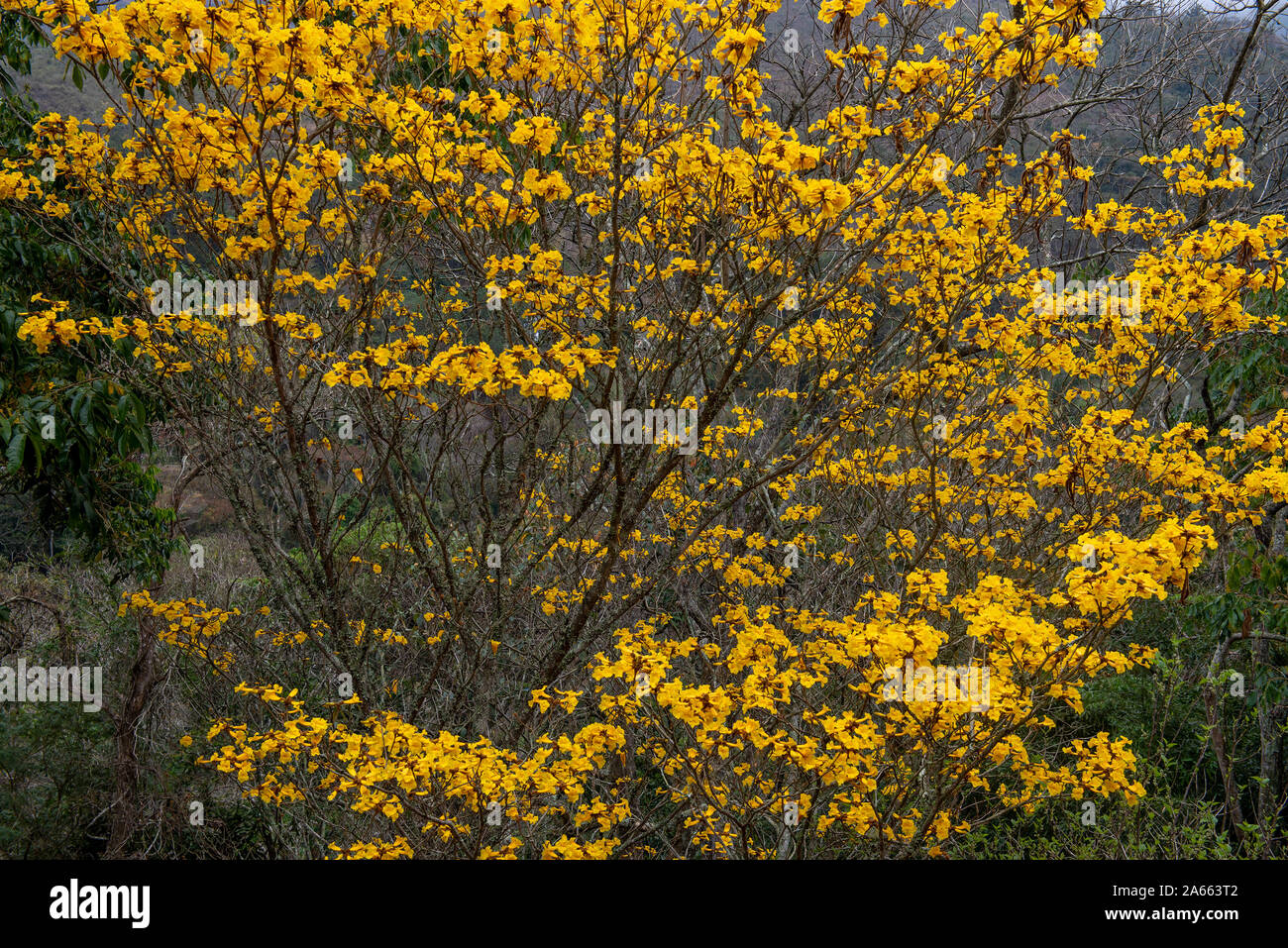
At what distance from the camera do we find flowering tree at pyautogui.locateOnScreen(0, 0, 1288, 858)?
10.3ft

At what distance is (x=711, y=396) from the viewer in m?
4.54

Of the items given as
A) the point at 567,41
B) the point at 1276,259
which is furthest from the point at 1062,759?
the point at 567,41

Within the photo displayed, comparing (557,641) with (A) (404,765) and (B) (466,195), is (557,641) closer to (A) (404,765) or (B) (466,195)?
(A) (404,765)

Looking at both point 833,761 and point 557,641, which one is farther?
point 557,641

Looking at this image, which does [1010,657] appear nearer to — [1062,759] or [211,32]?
[211,32]

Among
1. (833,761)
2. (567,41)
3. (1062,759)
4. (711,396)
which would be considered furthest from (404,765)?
(1062,759)

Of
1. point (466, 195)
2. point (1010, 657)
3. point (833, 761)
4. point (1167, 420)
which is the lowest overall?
point (833, 761)

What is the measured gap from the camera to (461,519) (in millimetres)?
4871

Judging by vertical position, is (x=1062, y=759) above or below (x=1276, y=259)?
below

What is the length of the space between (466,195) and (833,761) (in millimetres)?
3186

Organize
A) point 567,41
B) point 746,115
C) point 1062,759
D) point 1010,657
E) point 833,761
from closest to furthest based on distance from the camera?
point 833,761 < point 1010,657 < point 746,115 < point 567,41 < point 1062,759

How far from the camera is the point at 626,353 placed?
4.84 meters

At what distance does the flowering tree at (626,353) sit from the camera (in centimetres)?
315

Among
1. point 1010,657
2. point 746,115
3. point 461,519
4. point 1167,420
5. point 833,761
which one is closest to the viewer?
point 833,761
